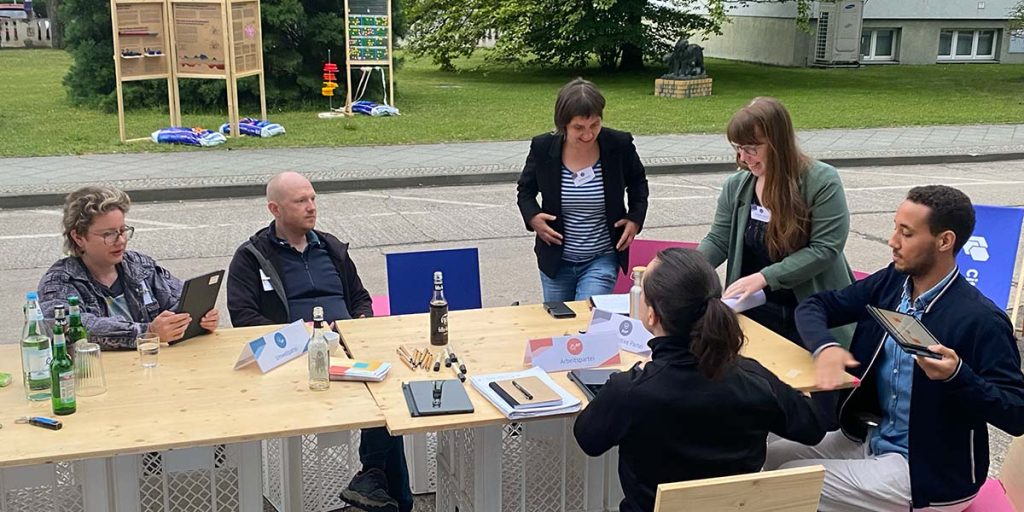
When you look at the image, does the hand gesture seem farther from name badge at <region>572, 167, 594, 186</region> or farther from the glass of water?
the glass of water

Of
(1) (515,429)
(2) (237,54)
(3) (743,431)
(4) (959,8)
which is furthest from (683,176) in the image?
(4) (959,8)

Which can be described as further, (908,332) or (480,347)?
(480,347)

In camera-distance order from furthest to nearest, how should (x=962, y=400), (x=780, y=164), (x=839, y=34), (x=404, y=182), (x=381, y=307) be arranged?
1. (x=839, y=34)
2. (x=404, y=182)
3. (x=381, y=307)
4. (x=780, y=164)
5. (x=962, y=400)

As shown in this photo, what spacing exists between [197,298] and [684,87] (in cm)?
1795

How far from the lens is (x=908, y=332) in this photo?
121 inches

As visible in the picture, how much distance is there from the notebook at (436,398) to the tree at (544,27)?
2192 cm

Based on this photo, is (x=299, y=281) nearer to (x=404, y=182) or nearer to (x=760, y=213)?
(x=760, y=213)

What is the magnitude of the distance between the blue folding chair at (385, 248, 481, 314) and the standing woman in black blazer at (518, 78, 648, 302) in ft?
1.32

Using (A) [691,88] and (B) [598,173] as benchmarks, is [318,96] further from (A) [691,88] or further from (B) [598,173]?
(B) [598,173]

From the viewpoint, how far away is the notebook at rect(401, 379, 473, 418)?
3.24 metres

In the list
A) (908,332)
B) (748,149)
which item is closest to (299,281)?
(748,149)

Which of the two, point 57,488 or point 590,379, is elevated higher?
point 590,379

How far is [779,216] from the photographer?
13.9 feet

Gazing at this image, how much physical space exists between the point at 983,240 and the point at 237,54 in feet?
37.2
